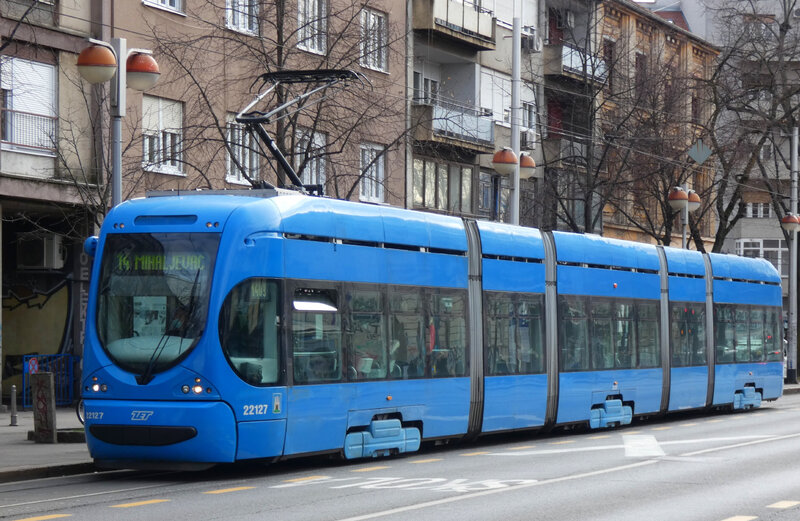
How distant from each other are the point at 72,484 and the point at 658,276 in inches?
530

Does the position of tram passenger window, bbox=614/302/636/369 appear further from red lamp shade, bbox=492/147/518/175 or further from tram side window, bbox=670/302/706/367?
red lamp shade, bbox=492/147/518/175

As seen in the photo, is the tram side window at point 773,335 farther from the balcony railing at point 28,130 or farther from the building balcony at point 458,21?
the balcony railing at point 28,130

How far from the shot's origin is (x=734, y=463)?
16.9 meters

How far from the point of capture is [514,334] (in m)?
20.2

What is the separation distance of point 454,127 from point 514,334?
18.3 metres

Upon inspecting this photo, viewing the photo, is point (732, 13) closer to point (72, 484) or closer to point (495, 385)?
point (495, 385)

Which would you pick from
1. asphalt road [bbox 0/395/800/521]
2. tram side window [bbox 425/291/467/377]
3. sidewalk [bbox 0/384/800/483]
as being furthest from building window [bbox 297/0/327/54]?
asphalt road [bbox 0/395/800/521]

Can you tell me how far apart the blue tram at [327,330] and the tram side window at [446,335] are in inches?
1.2

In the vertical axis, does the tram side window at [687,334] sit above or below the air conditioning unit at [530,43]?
below

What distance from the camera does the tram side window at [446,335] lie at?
59.4 feet

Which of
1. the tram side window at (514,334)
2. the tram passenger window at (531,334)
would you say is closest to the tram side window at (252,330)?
the tram side window at (514,334)

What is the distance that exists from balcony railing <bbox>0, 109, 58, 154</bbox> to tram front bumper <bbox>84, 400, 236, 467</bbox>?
11.4 m

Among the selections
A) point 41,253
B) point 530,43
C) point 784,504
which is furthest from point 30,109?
point 530,43

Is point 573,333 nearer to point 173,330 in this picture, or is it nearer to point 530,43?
point 173,330
